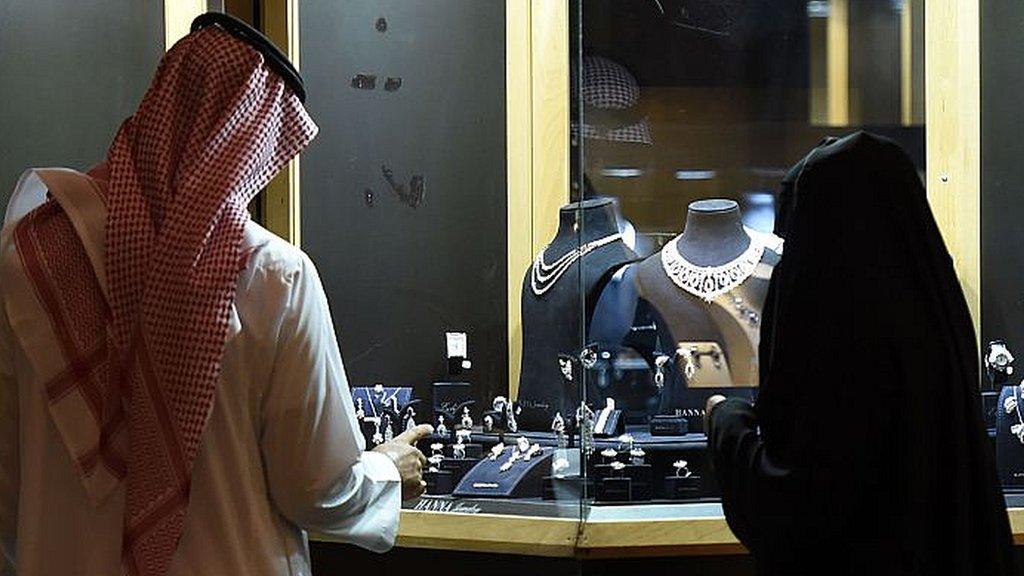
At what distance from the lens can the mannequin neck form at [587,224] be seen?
323cm

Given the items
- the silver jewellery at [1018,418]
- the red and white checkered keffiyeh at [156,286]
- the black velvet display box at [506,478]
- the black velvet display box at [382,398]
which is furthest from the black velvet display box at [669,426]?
the red and white checkered keffiyeh at [156,286]

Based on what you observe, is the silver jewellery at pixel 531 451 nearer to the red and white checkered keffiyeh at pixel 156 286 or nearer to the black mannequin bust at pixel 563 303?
the black mannequin bust at pixel 563 303

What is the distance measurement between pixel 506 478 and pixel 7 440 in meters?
1.15

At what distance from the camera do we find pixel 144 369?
1.95 meters

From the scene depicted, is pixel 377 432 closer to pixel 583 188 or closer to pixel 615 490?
pixel 615 490

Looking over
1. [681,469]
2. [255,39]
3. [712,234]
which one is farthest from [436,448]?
[255,39]

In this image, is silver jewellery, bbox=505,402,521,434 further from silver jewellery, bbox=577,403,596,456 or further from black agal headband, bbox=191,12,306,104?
black agal headband, bbox=191,12,306,104

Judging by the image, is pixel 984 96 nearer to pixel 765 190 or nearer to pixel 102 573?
pixel 765 190

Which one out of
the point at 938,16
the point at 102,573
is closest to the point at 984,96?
the point at 938,16

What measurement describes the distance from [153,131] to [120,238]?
0.15 m

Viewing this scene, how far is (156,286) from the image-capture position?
192 cm

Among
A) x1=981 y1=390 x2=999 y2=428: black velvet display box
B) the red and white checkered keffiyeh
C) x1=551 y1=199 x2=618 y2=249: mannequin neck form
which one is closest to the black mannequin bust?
x1=551 y1=199 x2=618 y2=249: mannequin neck form

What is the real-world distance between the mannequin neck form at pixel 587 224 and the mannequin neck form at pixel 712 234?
0.53 feet

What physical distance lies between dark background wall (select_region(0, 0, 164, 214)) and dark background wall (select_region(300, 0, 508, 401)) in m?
0.38
